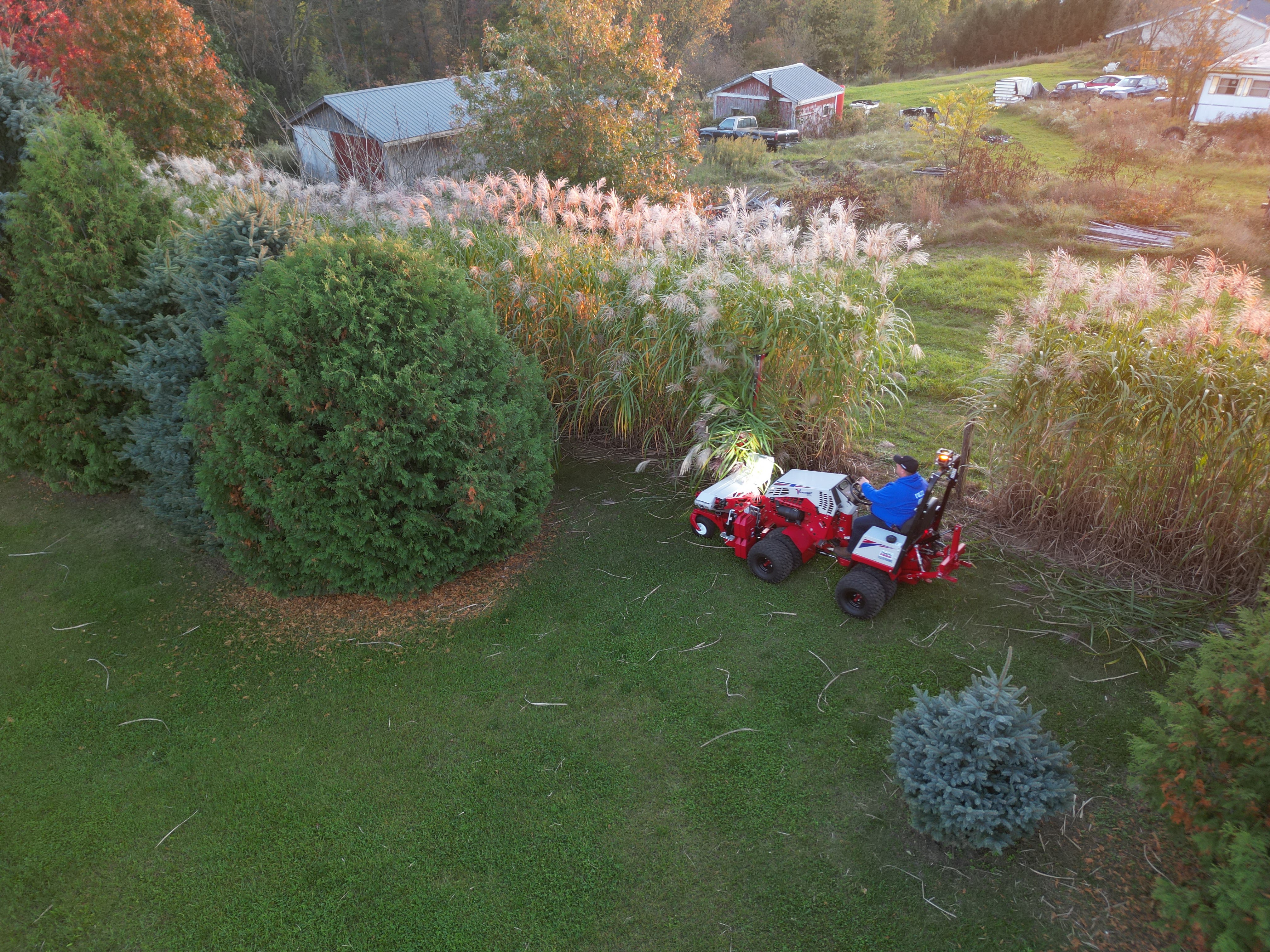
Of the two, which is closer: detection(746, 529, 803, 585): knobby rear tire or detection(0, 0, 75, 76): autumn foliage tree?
detection(746, 529, 803, 585): knobby rear tire

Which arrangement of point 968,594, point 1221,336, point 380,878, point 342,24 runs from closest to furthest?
point 380,878 → point 1221,336 → point 968,594 → point 342,24

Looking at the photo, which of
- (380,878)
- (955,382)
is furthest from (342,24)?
(380,878)

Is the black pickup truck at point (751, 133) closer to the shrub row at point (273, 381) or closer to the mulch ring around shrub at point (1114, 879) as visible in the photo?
the shrub row at point (273, 381)

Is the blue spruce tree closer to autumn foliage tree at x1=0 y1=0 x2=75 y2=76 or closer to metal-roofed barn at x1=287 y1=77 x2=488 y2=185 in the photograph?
metal-roofed barn at x1=287 y1=77 x2=488 y2=185

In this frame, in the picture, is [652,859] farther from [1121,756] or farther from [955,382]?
[955,382]

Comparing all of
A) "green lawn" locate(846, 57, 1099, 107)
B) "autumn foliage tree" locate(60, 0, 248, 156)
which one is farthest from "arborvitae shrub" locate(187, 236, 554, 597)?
"green lawn" locate(846, 57, 1099, 107)

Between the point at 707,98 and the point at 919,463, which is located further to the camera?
the point at 707,98

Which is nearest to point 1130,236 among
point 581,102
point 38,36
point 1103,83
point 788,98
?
point 581,102
